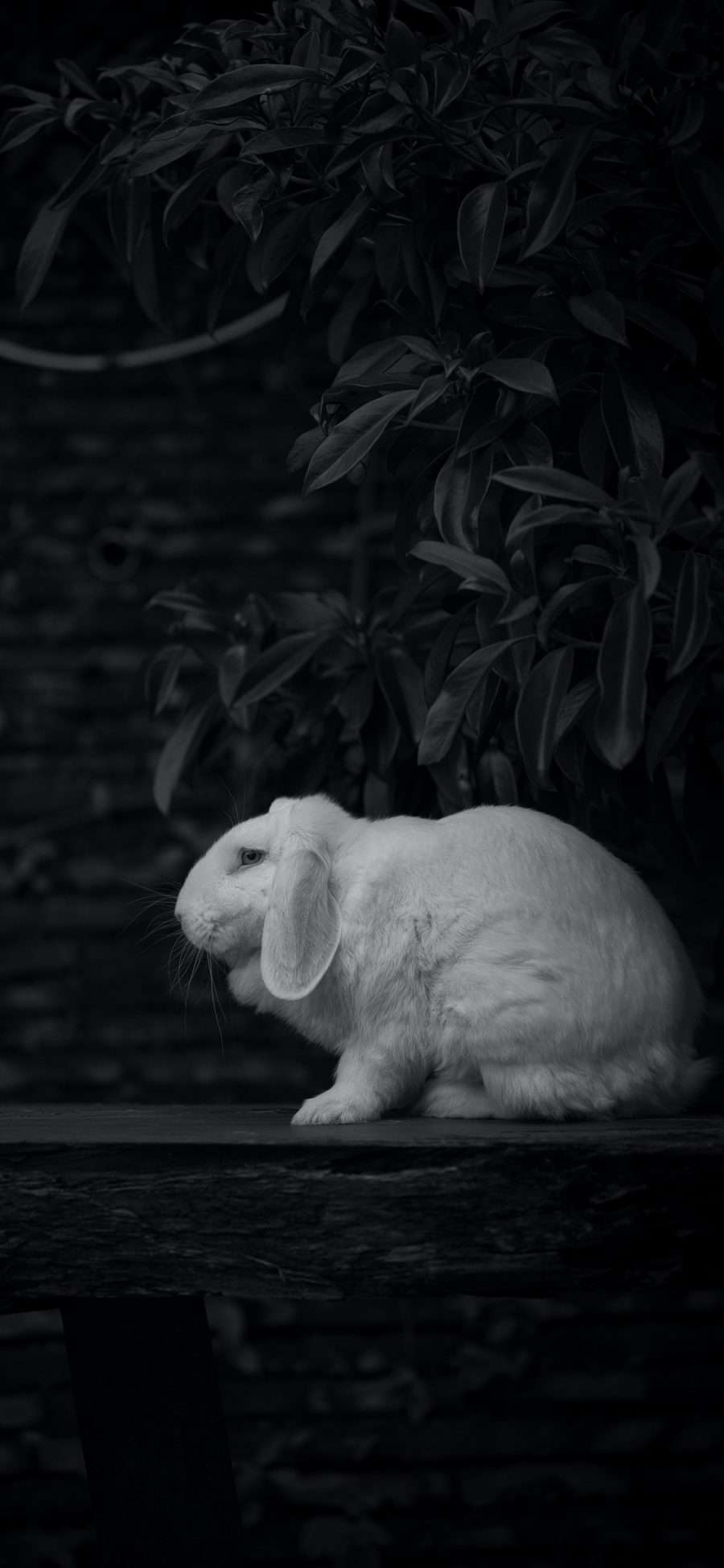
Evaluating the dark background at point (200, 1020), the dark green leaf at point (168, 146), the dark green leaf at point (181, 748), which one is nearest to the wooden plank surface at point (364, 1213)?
the dark green leaf at point (181, 748)

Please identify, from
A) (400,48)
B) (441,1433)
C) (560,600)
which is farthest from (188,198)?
(441,1433)

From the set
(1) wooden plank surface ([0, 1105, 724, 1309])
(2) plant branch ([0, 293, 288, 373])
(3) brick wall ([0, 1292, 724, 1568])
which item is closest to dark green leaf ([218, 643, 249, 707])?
(1) wooden plank surface ([0, 1105, 724, 1309])

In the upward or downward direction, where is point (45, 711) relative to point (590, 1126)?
downward

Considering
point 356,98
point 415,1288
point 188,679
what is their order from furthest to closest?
point 188,679, point 356,98, point 415,1288

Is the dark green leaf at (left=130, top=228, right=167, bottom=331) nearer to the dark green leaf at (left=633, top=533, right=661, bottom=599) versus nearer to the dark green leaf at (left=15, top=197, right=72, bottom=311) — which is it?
the dark green leaf at (left=15, top=197, right=72, bottom=311)

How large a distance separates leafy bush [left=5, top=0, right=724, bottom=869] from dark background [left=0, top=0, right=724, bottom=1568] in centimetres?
93

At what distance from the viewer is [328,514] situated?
318 centimetres

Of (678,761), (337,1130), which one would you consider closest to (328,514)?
(678,761)

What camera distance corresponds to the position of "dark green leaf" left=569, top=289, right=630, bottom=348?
1413 mm

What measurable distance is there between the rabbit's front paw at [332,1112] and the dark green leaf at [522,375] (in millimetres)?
771

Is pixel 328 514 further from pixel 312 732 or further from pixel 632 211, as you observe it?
pixel 632 211

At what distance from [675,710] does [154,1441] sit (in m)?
0.99

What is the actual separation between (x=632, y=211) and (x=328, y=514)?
163cm

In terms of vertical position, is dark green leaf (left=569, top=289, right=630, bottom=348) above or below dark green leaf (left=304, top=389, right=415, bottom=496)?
above
